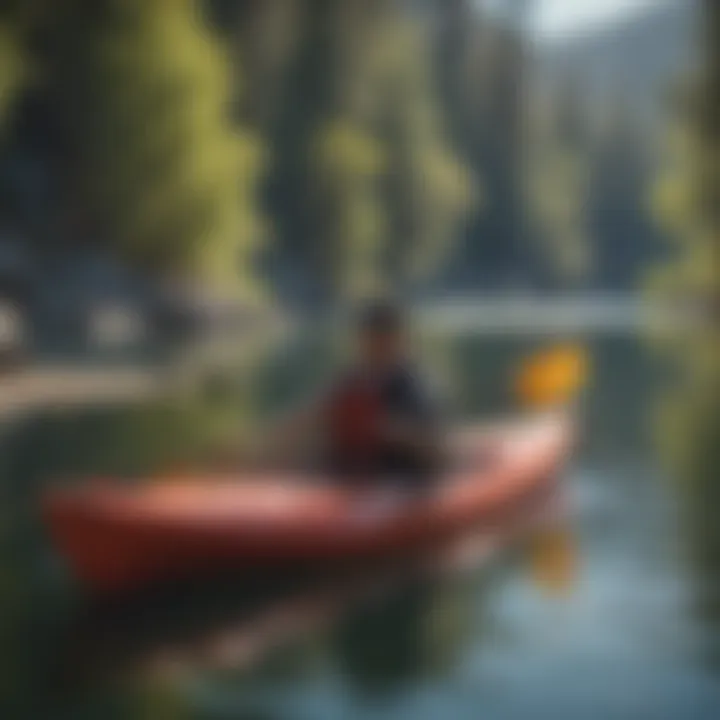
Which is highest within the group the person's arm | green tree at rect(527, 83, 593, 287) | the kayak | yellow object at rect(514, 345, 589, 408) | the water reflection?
green tree at rect(527, 83, 593, 287)

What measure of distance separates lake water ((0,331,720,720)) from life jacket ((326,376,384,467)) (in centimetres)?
7

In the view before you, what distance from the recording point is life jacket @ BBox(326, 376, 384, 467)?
244 centimetres

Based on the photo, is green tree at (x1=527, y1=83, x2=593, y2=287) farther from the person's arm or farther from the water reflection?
the water reflection

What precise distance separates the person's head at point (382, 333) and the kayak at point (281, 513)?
0.19 meters

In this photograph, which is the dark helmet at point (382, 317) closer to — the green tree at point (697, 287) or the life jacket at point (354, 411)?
the life jacket at point (354, 411)

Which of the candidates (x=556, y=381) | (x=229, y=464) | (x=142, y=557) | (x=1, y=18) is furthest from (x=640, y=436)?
(x=1, y=18)

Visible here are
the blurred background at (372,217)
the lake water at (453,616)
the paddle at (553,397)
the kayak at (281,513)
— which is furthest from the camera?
the blurred background at (372,217)

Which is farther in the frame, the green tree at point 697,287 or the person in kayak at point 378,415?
the green tree at point 697,287

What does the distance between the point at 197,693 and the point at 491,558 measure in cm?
60

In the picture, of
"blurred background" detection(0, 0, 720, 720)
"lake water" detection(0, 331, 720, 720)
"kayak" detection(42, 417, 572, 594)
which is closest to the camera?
"lake water" detection(0, 331, 720, 720)

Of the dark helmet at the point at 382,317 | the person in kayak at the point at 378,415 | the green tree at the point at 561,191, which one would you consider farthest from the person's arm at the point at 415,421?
the green tree at the point at 561,191

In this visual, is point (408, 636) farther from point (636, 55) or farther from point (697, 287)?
A: point (636, 55)

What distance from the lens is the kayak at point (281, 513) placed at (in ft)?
7.43

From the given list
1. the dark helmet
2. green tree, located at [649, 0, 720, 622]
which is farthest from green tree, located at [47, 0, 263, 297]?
green tree, located at [649, 0, 720, 622]
